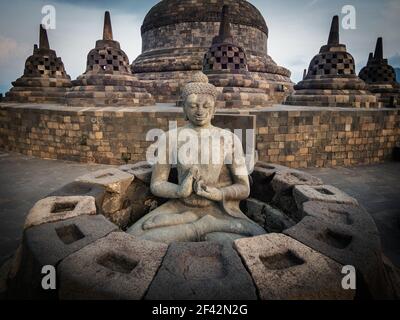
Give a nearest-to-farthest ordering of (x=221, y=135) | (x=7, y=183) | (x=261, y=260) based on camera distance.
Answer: (x=261, y=260) → (x=221, y=135) → (x=7, y=183)

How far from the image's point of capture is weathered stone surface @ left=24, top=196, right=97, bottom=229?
6.85ft

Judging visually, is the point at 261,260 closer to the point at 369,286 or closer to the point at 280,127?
the point at 369,286

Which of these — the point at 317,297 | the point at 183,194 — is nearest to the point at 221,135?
the point at 183,194

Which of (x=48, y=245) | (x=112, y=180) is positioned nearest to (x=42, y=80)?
(x=112, y=180)

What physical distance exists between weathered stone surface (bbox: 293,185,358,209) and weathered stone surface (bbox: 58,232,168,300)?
4.98 feet

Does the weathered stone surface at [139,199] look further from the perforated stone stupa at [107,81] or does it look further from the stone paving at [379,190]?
the perforated stone stupa at [107,81]

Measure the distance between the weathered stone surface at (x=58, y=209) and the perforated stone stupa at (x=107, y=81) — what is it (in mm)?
7604

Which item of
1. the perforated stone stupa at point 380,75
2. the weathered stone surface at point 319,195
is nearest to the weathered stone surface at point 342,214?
the weathered stone surface at point 319,195

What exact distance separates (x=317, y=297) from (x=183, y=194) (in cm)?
134

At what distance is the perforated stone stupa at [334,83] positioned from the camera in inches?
390

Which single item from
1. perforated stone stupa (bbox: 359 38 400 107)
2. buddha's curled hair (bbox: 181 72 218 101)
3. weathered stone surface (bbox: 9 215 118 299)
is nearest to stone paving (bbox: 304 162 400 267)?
buddha's curled hair (bbox: 181 72 218 101)

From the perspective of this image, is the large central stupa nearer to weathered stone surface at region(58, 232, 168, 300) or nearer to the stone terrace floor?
the stone terrace floor

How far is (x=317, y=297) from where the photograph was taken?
4.75 feet

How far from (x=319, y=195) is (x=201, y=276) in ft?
5.35
